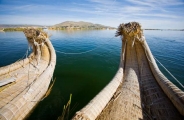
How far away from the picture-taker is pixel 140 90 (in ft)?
26.2

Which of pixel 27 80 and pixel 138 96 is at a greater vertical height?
pixel 138 96

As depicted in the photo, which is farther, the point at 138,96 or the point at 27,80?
the point at 27,80

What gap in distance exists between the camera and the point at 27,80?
31.7 ft

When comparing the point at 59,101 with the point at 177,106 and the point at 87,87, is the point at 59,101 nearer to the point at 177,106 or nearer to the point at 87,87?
the point at 87,87

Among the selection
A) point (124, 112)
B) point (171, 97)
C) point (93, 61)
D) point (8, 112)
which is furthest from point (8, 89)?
point (93, 61)

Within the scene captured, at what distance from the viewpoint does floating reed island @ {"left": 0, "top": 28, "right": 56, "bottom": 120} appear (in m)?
7.11

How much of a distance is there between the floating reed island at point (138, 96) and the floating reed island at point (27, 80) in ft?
13.8

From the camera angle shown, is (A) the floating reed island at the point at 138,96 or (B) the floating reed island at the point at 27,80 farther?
(B) the floating reed island at the point at 27,80

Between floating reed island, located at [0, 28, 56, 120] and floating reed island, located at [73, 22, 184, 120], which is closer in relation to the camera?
floating reed island, located at [73, 22, 184, 120]

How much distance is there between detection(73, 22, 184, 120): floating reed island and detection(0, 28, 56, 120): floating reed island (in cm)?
420

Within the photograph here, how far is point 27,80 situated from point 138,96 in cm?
757

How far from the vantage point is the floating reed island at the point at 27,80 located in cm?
711

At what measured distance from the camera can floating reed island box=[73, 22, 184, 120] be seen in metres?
5.78

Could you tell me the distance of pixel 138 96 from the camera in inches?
288
